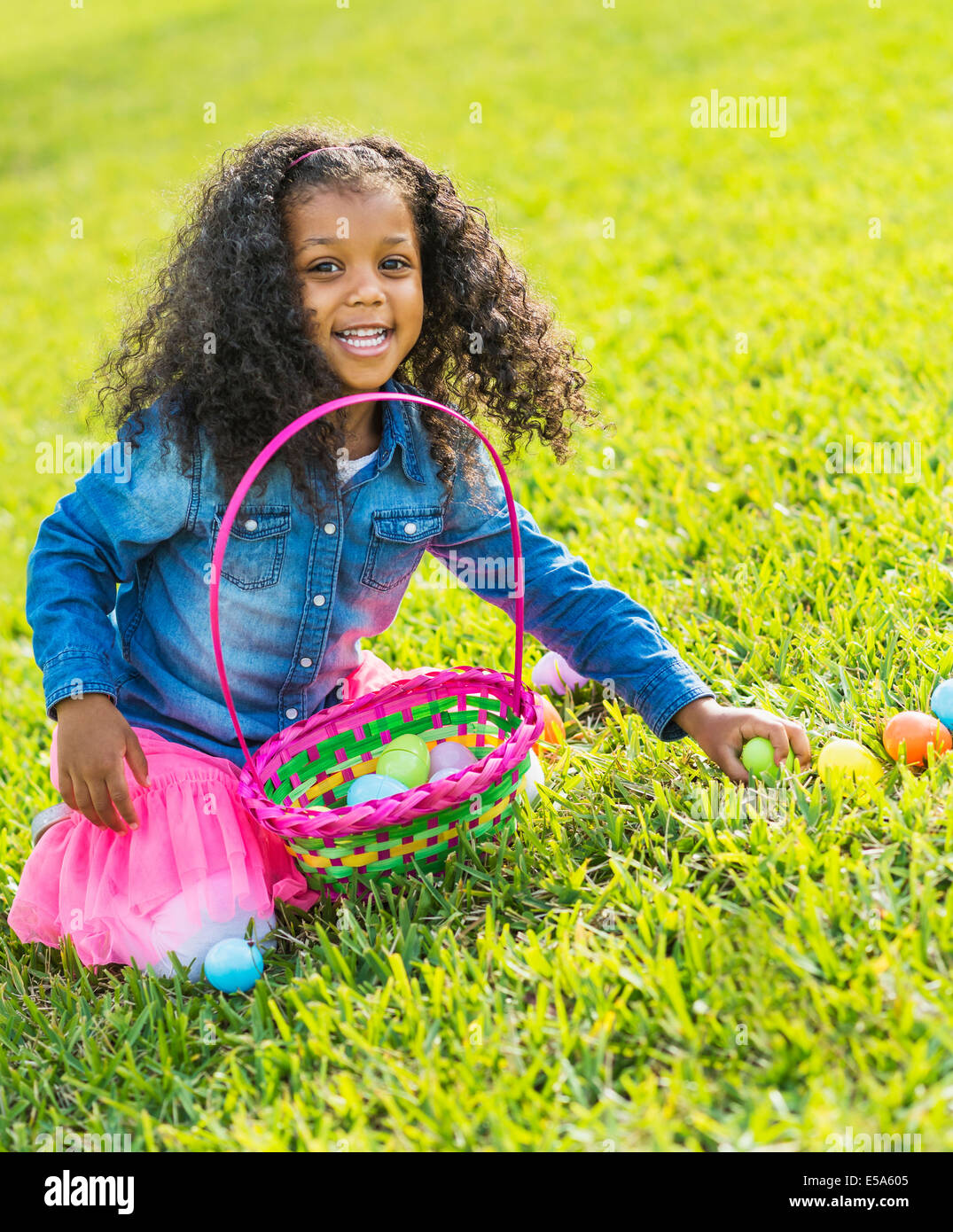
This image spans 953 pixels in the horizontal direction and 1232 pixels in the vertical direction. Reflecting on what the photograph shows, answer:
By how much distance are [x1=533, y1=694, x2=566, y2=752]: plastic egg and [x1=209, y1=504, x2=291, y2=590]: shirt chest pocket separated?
2.13 feet

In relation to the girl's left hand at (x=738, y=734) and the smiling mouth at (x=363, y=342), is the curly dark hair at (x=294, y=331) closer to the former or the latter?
the smiling mouth at (x=363, y=342)

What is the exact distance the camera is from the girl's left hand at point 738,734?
2174mm

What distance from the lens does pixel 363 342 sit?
7.18 feet

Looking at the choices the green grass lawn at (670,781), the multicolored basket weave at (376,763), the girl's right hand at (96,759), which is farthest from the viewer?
the girl's right hand at (96,759)

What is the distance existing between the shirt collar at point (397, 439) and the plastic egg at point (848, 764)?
92 cm

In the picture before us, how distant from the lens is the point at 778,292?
4.69 meters

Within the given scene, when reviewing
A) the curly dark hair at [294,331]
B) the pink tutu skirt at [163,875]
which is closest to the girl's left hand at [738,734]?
the curly dark hair at [294,331]

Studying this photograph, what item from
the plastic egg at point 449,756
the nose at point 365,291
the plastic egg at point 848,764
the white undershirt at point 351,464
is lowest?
the plastic egg at point 449,756

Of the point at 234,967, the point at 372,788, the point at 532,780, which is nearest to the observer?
the point at 234,967

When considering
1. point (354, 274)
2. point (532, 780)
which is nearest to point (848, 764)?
point (532, 780)

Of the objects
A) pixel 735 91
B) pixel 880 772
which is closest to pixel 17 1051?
pixel 880 772

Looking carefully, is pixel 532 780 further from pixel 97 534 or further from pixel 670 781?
pixel 97 534

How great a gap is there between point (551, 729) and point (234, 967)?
875 mm
